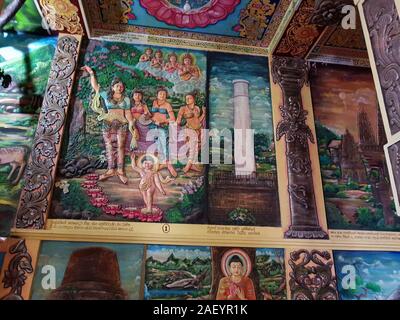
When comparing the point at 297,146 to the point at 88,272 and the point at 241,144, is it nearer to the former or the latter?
the point at 241,144

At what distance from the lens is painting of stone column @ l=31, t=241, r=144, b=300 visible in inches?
205

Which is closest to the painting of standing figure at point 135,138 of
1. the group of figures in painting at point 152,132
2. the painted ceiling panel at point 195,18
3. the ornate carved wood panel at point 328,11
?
the group of figures in painting at point 152,132

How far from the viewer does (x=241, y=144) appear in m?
6.61

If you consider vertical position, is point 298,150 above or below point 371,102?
below

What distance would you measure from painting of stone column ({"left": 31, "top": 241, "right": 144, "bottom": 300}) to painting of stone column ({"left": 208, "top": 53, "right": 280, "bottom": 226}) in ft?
5.07

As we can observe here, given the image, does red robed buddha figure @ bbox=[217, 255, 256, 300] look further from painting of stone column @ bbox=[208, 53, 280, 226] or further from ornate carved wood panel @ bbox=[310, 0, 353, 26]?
ornate carved wood panel @ bbox=[310, 0, 353, 26]

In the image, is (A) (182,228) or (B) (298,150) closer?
(A) (182,228)

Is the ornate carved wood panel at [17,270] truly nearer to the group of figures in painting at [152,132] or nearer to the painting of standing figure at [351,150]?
the group of figures in painting at [152,132]

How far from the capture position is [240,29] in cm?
712

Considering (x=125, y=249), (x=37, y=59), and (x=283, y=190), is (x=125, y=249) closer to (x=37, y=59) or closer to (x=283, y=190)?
(x=283, y=190)

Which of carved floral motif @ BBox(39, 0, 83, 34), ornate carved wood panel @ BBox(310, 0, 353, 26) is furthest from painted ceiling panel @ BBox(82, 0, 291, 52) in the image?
ornate carved wood panel @ BBox(310, 0, 353, 26)

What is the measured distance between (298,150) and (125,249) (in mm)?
3614

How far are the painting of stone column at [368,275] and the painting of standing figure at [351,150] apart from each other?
51 centimetres
